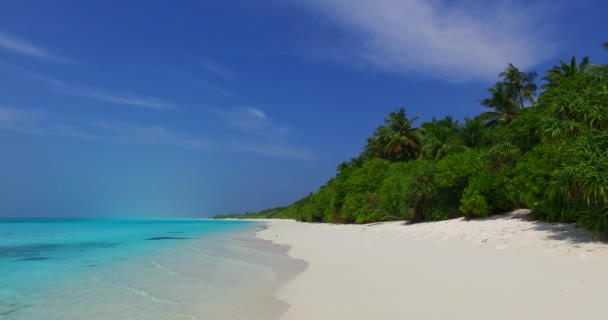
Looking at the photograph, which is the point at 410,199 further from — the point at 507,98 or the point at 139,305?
Result: the point at 507,98

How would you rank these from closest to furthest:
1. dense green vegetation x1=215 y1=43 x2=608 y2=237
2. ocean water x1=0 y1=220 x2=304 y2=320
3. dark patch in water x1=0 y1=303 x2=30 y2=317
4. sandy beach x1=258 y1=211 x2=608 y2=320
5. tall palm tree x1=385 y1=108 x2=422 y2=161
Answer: sandy beach x1=258 y1=211 x2=608 y2=320 < ocean water x1=0 y1=220 x2=304 y2=320 < dark patch in water x1=0 y1=303 x2=30 y2=317 < dense green vegetation x1=215 y1=43 x2=608 y2=237 < tall palm tree x1=385 y1=108 x2=422 y2=161

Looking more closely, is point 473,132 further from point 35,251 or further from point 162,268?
point 35,251

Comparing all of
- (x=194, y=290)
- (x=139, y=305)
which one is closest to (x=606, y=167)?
(x=194, y=290)

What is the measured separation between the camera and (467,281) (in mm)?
7348

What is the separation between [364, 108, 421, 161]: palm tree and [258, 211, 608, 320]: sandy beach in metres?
42.1

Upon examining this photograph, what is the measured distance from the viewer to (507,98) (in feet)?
146

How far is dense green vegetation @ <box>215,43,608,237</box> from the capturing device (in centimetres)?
1057

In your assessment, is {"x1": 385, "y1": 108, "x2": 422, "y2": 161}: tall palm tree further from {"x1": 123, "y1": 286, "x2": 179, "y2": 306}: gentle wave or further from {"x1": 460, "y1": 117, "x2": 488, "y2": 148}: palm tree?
{"x1": 123, "y1": 286, "x2": 179, "y2": 306}: gentle wave

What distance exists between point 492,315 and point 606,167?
6.69 metres

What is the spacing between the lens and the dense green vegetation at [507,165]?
10570 mm

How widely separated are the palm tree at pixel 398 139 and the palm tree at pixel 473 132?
13.2 m

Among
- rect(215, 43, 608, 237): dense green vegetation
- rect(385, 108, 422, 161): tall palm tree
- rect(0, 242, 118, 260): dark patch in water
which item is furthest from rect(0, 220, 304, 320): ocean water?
rect(385, 108, 422, 161): tall palm tree

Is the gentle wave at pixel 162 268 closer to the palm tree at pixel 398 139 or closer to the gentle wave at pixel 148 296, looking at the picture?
the gentle wave at pixel 148 296

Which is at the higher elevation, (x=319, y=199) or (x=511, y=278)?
(x=319, y=199)
